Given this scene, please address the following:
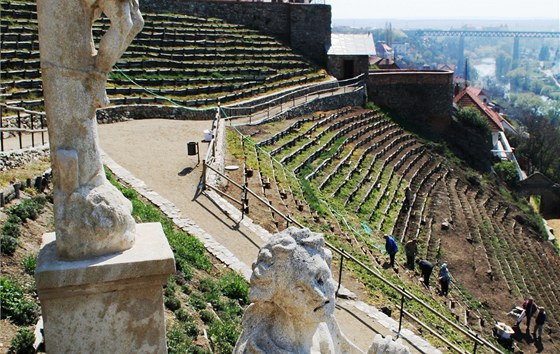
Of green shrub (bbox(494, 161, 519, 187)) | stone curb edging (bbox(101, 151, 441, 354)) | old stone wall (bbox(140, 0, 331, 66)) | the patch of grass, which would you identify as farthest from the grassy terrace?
green shrub (bbox(494, 161, 519, 187))

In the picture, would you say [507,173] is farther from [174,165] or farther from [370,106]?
[174,165]

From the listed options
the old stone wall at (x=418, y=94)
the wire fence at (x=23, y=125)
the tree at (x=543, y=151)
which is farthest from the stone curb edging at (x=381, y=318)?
the tree at (x=543, y=151)

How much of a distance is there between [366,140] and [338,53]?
9419 millimetres

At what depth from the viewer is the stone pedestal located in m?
3.99

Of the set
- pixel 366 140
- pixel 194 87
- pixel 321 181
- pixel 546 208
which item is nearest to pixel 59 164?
pixel 321 181

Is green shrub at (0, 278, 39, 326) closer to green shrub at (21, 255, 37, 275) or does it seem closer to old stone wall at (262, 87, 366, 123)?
green shrub at (21, 255, 37, 275)

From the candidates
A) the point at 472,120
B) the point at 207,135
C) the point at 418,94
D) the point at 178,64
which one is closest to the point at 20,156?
the point at 207,135

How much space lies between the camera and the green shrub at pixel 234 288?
9959mm

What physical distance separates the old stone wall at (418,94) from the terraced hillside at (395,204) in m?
5.18

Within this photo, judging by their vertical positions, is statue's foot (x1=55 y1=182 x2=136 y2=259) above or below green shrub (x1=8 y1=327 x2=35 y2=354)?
above

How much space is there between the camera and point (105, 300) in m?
4.11

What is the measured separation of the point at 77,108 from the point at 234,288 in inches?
249

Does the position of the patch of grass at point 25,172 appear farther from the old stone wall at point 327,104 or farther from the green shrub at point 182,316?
the old stone wall at point 327,104

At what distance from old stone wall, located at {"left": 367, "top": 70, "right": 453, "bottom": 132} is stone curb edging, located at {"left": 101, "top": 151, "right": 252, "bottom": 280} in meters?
23.9
